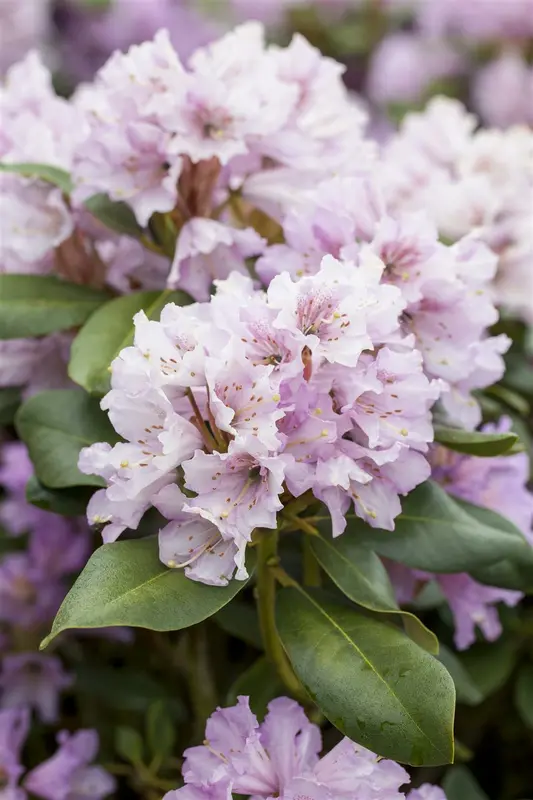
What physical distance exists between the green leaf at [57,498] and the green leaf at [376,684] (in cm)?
20

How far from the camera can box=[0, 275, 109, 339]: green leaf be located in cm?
84

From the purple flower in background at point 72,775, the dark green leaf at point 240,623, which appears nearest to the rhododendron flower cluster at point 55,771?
the purple flower in background at point 72,775

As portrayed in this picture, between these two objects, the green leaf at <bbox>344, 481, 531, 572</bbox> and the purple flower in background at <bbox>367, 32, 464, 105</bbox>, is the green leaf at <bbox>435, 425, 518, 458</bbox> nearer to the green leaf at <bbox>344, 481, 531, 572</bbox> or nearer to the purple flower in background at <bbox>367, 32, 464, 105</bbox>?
the green leaf at <bbox>344, 481, 531, 572</bbox>

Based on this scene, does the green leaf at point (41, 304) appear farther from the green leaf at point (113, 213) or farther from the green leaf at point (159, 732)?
the green leaf at point (159, 732)

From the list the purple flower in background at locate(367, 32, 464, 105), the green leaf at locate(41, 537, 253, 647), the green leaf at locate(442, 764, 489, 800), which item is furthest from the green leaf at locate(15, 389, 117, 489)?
the purple flower in background at locate(367, 32, 464, 105)

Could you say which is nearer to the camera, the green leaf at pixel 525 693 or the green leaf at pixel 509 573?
the green leaf at pixel 509 573

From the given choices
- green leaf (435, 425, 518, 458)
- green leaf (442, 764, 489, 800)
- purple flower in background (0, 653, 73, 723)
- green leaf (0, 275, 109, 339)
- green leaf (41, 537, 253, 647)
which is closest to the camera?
green leaf (41, 537, 253, 647)

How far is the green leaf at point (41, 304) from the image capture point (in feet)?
2.75

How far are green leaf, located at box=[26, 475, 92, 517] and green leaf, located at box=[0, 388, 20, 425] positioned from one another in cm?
17

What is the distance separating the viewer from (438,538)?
74 cm

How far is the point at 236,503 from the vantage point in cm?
65

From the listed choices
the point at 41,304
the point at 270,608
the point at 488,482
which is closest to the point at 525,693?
the point at 488,482

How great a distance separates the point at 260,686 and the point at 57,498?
23cm

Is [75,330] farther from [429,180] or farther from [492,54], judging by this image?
[492,54]
